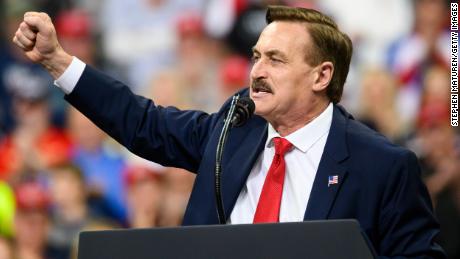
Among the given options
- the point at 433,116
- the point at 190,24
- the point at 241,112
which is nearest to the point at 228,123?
the point at 241,112

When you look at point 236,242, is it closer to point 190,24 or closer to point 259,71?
point 259,71

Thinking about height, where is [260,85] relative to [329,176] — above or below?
above

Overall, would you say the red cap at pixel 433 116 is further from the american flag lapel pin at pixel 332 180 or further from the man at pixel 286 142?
the american flag lapel pin at pixel 332 180

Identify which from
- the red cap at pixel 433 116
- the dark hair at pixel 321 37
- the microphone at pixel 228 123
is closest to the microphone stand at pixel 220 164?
the microphone at pixel 228 123

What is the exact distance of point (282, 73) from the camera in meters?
2.53

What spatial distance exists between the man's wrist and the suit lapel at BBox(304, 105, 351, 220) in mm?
665

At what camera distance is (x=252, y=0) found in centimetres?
495

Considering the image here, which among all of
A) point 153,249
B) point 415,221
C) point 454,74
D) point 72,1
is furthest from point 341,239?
point 72,1

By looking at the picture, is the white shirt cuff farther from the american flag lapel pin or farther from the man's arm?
the american flag lapel pin

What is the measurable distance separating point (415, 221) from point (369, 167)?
6.8 inches

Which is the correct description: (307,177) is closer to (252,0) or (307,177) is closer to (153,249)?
(153,249)

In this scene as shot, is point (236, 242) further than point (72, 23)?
No

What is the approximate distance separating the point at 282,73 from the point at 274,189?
0.31 m

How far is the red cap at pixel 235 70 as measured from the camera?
495cm
